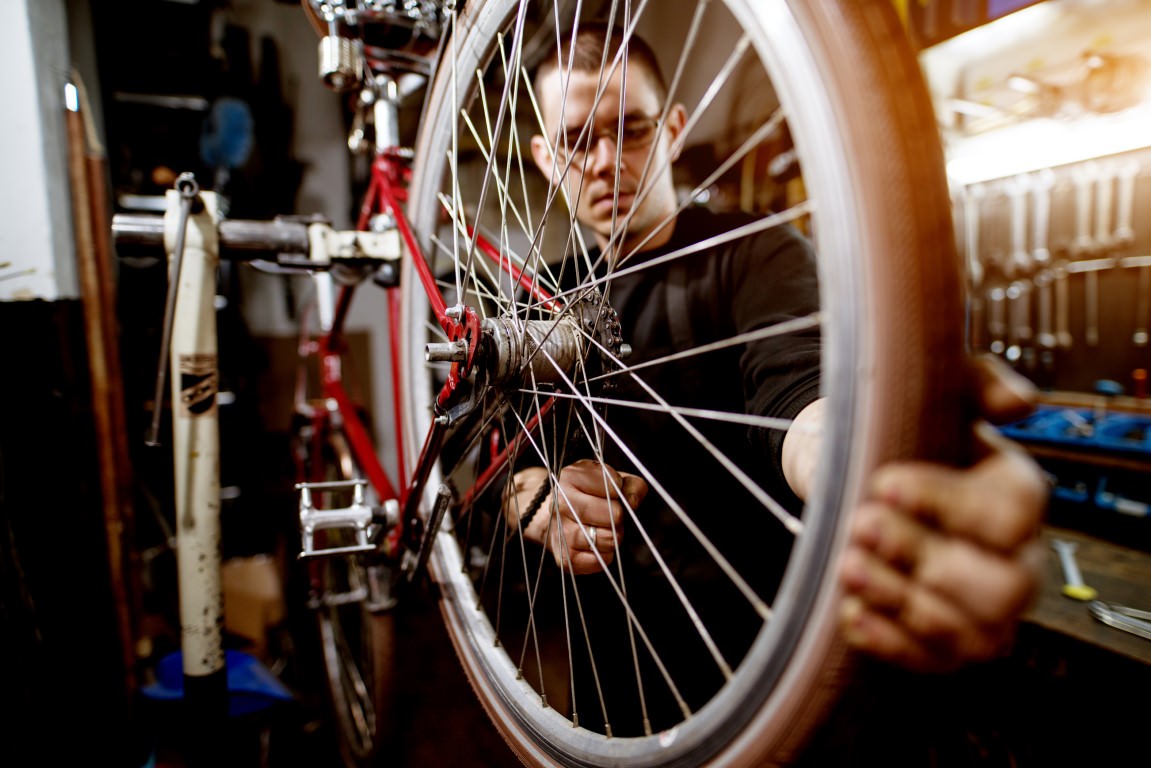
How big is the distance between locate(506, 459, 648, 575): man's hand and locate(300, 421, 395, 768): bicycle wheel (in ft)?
1.81

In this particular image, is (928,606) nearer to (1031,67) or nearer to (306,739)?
(306,739)

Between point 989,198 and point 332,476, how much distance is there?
3.10 m

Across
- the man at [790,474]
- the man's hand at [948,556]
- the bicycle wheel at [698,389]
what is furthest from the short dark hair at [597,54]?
the man's hand at [948,556]

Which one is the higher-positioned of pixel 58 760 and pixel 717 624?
pixel 717 624

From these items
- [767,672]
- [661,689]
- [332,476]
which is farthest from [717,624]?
[332,476]

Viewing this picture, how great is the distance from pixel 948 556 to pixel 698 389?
0.90 metres

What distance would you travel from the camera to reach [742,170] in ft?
9.01

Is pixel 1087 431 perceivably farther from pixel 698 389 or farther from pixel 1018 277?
pixel 698 389

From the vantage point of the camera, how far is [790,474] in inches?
29.0

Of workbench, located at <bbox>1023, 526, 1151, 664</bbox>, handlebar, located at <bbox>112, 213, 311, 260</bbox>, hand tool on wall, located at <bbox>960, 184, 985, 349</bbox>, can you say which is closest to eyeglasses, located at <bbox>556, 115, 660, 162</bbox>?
handlebar, located at <bbox>112, 213, 311, 260</bbox>

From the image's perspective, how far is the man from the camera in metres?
0.30

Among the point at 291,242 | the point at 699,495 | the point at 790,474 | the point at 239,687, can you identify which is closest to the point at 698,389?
the point at 699,495

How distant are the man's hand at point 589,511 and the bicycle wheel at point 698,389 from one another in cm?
3

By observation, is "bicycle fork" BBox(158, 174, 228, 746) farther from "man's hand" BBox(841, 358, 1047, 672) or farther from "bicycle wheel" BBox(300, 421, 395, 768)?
"man's hand" BBox(841, 358, 1047, 672)
